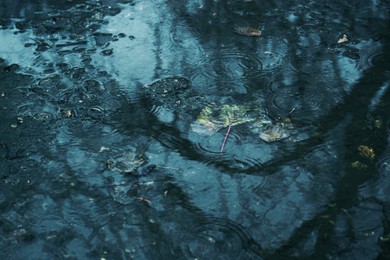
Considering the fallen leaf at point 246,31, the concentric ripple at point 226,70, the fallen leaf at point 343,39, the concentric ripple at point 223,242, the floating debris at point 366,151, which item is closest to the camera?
the concentric ripple at point 223,242

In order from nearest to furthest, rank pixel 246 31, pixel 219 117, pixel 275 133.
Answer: pixel 275 133 → pixel 219 117 → pixel 246 31

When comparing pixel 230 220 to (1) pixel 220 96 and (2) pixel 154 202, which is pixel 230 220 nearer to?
(2) pixel 154 202

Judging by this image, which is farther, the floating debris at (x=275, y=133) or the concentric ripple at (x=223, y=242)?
the floating debris at (x=275, y=133)

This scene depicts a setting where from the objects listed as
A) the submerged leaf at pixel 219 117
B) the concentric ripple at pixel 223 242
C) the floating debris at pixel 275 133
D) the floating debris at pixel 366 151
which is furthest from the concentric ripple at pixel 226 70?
the concentric ripple at pixel 223 242

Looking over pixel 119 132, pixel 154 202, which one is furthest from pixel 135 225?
pixel 119 132

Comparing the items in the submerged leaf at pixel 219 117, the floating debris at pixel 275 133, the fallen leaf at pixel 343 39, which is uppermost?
the fallen leaf at pixel 343 39

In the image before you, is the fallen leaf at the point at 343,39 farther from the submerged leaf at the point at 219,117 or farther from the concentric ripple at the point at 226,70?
the submerged leaf at the point at 219,117

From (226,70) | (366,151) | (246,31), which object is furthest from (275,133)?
(246,31)

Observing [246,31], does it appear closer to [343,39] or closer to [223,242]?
[343,39]

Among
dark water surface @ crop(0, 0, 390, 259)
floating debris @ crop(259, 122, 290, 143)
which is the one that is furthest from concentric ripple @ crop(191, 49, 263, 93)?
floating debris @ crop(259, 122, 290, 143)
